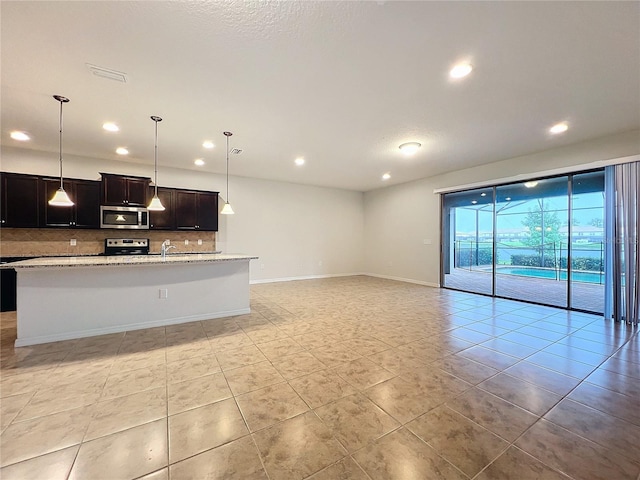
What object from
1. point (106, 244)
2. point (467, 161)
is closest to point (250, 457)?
point (106, 244)

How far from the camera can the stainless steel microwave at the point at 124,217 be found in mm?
5094

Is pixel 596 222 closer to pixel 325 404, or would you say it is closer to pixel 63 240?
pixel 325 404

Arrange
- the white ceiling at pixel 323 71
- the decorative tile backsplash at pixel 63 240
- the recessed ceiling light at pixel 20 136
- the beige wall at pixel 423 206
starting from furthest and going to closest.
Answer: the decorative tile backsplash at pixel 63 240 → the beige wall at pixel 423 206 → the recessed ceiling light at pixel 20 136 → the white ceiling at pixel 323 71

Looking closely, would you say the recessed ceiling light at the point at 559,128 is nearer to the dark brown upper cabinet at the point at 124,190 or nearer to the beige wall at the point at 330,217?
the beige wall at the point at 330,217

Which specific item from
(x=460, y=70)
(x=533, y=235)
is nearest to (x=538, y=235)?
(x=533, y=235)

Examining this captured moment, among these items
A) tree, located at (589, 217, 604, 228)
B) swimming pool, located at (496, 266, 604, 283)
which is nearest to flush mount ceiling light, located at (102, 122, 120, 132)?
swimming pool, located at (496, 266, 604, 283)

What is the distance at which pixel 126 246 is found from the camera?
17.7ft

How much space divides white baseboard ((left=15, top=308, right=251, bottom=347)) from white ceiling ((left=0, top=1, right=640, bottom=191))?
2.75 meters

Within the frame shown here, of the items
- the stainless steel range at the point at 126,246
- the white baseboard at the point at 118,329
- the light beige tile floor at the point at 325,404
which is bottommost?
the light beige tile floor at the point at 325,404

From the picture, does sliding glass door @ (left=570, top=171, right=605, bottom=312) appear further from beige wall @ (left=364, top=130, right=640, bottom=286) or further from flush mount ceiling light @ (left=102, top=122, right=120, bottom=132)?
flush mount ceiling light @ (left=102, top=122, right=120, bottom=132)

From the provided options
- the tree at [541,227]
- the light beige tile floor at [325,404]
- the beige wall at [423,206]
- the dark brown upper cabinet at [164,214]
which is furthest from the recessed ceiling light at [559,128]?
the dark brown upper cabinet at [164,214]

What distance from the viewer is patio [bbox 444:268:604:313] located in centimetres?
494

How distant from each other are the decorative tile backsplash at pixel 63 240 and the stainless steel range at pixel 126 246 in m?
0.15

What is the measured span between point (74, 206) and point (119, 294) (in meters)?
2.83
